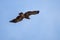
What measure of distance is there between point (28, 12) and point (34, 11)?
1.63 meters

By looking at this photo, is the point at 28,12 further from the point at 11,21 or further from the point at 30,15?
the point at 11,21

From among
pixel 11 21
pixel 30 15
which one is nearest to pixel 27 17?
pixel 30 15

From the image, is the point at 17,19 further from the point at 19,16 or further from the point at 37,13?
the point at 37,13

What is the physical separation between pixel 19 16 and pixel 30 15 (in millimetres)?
2316

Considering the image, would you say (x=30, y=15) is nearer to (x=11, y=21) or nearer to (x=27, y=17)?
(x=27, y=17)

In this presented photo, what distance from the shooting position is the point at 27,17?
147ft

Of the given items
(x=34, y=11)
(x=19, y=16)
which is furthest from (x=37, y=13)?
(x=19, y=16)

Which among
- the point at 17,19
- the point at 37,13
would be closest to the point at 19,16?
the point at 17,19

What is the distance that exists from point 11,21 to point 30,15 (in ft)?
13.9

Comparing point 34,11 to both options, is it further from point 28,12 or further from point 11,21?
point 11,21

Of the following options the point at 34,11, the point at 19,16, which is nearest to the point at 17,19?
the point at 19,16

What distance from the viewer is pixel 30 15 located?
146ft

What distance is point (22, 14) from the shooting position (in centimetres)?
4416

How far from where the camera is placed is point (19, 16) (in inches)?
1777
